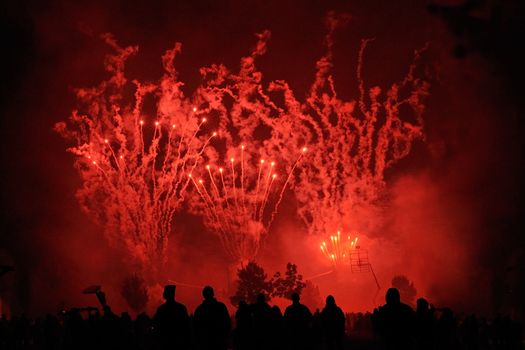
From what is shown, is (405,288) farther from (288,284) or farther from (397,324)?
(397,324)

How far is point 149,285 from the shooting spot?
146 ft

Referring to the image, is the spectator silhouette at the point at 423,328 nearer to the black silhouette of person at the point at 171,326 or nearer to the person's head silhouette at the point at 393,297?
the person's head silhouette at the point at 393,297

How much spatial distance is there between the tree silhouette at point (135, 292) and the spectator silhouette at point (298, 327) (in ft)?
128

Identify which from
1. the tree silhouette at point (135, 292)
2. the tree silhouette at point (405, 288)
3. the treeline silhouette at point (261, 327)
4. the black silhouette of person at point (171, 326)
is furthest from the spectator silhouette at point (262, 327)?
the tree silhouette at point (405, 288)

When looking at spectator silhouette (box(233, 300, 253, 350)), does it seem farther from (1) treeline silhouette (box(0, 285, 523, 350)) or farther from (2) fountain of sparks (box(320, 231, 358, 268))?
(2) fountain of sparks (box(320, 231, 358, 268))

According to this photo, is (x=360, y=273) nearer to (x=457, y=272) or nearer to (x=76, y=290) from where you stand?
(x=457, y=272)

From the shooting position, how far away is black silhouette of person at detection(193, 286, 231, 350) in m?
6.94

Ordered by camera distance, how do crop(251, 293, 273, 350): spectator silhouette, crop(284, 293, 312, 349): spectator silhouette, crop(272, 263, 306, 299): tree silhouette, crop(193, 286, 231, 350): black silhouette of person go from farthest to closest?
1. crop(272, 263, 306, 299): tree silhouette
2. crop(284, 293, 312, 349): spectator silhouette
3. crop(251, 293, 273, 350): spectator silhouette
4. crop(193, 286, 231, 350): black silhouette of person

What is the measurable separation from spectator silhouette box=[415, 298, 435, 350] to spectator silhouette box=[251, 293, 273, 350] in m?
2.13

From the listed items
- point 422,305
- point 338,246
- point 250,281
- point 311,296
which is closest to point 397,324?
point 422,305

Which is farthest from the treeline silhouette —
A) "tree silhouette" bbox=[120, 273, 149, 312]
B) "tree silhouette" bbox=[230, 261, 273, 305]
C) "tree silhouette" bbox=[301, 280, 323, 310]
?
"tree silhouette" bbox=[301, 280, 323, 310]

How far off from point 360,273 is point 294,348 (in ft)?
143

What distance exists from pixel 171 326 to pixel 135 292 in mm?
41627

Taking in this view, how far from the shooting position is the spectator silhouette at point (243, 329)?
8320mm
